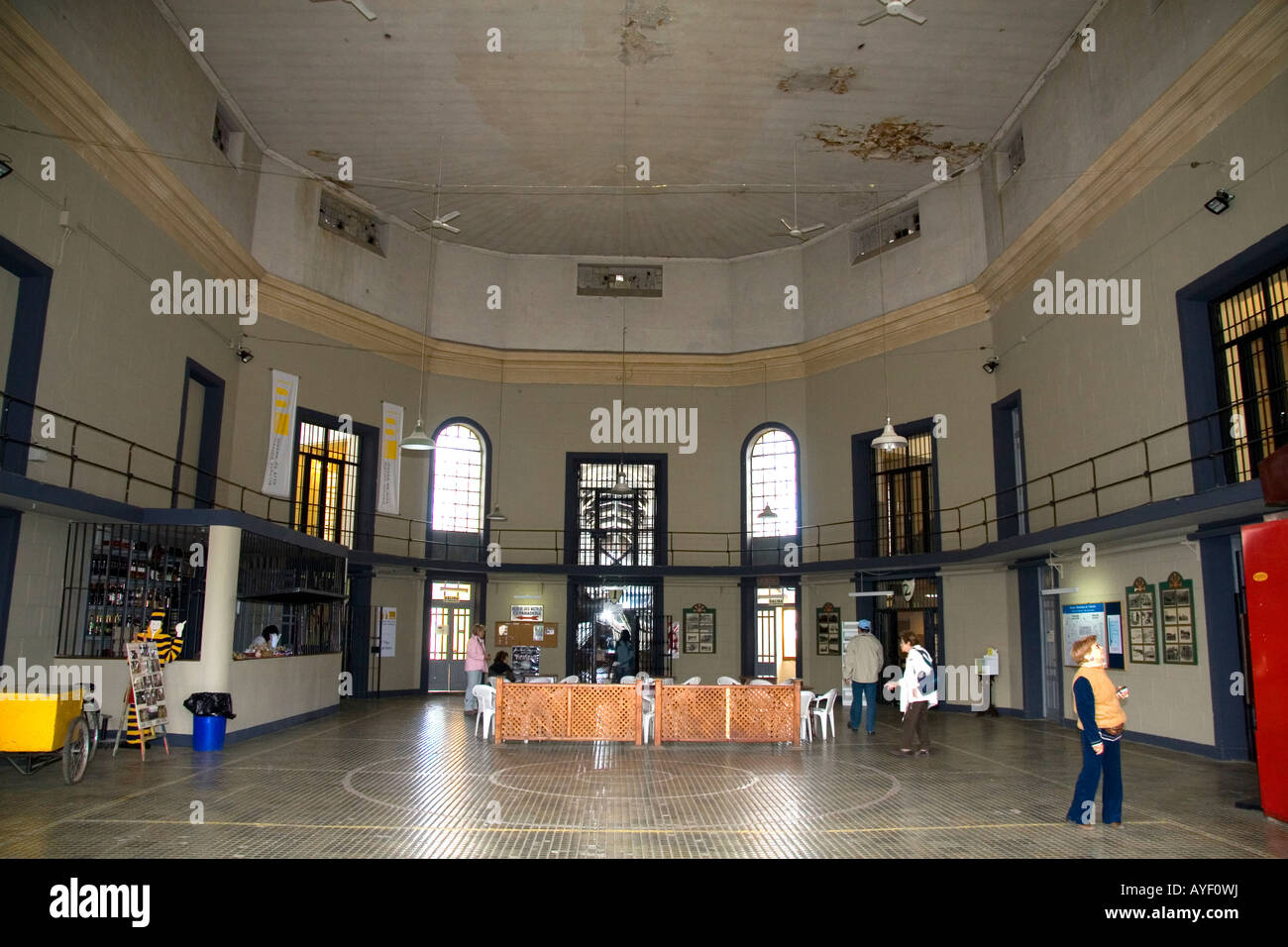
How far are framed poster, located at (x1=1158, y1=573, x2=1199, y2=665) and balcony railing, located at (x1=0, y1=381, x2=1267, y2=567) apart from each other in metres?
1.14

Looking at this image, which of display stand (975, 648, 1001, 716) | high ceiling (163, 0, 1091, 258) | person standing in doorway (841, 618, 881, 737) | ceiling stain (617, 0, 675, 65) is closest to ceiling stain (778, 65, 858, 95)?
high ceiling (163, 0, 1091, 258)

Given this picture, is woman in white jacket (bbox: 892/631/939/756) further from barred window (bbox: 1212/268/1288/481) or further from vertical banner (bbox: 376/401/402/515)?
vertical banner (bbox: 376/401/402/515)

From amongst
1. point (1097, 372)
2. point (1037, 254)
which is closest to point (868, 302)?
point (1037, 254)

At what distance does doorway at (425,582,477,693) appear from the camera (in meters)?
19.5

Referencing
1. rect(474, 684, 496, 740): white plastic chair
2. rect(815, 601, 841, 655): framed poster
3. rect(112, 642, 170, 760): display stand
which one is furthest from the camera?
rect(815, 601, 841, 655): framed poster

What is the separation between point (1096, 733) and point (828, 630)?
41.7 ft

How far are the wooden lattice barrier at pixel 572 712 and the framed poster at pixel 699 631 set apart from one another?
356 inches

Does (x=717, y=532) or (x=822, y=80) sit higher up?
(x=822, y=80)

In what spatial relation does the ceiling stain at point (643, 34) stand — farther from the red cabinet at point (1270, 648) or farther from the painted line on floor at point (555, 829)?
the painted line on floor at point (555, 829)

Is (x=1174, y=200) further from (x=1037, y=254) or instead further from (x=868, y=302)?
(x=868, y=302)

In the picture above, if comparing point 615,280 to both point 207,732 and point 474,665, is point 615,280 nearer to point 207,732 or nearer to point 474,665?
point 474,665

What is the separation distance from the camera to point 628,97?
1534cm

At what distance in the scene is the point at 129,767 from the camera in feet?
29.5

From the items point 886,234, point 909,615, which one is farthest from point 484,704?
point 886,234
